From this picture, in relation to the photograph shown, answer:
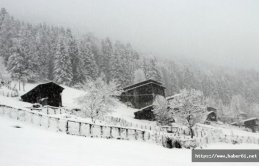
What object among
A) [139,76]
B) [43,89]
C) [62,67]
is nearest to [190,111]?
[43,89]

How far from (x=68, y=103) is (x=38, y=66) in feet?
82.4

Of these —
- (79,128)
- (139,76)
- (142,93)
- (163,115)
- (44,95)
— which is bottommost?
(163,115)

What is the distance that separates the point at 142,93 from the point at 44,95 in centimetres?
2950

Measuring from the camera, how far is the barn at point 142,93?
6824 cm

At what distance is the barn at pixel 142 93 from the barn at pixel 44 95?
26137 mm

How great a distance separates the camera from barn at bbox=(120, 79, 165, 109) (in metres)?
68.2

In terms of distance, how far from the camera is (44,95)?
161 ft

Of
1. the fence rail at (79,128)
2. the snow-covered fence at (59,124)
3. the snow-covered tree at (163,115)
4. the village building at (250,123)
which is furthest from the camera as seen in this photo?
the village building at (250,123)

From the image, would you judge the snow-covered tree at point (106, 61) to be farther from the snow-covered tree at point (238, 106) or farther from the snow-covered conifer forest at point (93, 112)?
the snow-covered tree at point (238, 106)

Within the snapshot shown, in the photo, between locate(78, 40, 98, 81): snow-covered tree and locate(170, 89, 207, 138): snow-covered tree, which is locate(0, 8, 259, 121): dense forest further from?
locate(170, 89, 207, 138): snow-covered tree

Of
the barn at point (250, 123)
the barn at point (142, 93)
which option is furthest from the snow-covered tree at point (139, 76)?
the barn at point (250, 123)

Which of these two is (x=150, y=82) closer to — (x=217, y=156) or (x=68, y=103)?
(x=68, y=103)

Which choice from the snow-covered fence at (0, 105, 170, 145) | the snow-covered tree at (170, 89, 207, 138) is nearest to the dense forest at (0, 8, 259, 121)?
the snow-covered tree at (170, 89, 207, 138)

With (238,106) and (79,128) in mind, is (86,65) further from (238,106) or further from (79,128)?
(238,106)
